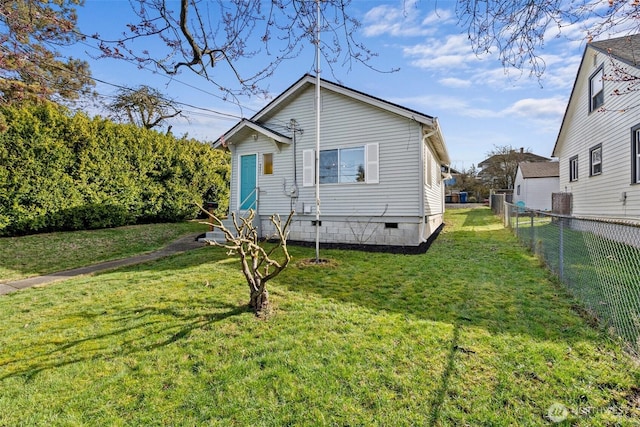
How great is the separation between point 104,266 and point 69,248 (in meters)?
2.38

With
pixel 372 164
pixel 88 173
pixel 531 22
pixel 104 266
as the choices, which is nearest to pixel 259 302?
pixel 531 22

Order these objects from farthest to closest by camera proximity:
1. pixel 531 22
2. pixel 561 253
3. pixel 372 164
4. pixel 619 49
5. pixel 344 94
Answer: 1. pixel 344 94
2. pixel 372 164
3. pixel 619 49
4. pixel 561 253
5. pixel 531 22

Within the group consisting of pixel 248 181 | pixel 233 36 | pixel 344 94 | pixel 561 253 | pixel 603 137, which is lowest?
pixel 561 253

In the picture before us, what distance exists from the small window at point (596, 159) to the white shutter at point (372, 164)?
8206mm

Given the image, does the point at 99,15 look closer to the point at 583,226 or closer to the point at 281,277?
the point at 281,277

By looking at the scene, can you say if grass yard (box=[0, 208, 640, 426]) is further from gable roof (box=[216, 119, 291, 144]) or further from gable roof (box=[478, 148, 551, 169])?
gable roof (box=[478, 148, 551, 169])

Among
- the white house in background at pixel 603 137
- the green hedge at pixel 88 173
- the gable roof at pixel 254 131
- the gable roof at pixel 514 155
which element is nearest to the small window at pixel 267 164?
the gable roof at pixel 254 131

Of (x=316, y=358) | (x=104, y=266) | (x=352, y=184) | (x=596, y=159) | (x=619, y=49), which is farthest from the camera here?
(x=596, y=159)

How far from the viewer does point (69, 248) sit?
29.8 feet

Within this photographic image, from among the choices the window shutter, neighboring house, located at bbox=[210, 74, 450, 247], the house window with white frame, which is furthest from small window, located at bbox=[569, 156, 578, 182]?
the window shutter

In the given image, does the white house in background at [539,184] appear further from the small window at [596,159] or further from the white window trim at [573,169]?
the small window at [596,159]

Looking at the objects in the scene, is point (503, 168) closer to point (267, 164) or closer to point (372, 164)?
point (372, 164)

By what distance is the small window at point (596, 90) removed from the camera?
10850 mm

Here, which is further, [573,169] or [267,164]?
[573,169]
